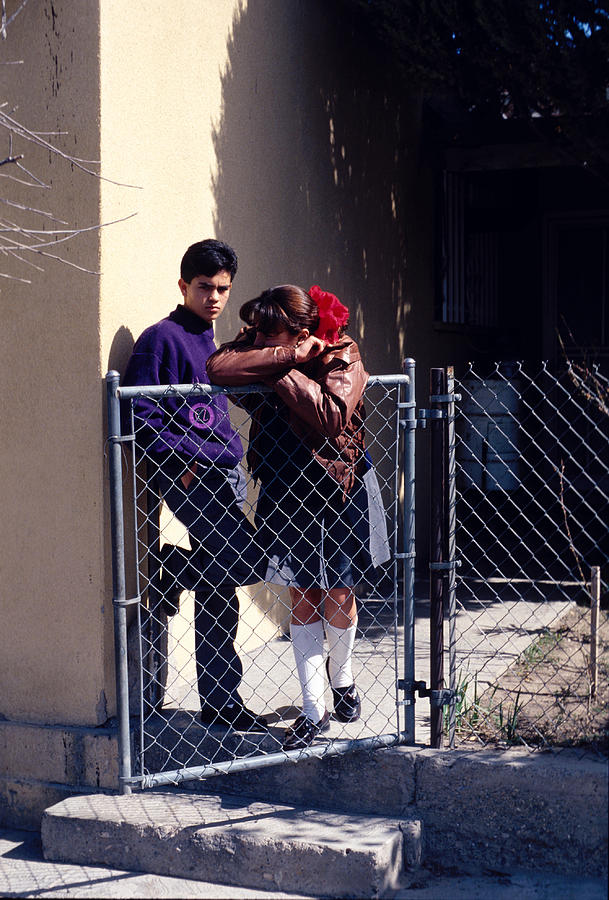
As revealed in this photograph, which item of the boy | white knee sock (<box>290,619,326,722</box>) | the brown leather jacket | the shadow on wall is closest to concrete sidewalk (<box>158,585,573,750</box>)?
white knee sock (<box>290,619,326,722</box>)

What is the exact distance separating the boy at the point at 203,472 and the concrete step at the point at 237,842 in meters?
0.37

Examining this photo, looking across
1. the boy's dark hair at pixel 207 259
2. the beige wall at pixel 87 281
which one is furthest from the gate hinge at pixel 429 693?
the boy's dark hair at pixel 207 259

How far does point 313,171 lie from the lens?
5449mm

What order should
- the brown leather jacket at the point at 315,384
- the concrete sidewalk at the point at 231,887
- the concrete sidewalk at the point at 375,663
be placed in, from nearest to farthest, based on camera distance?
1. the concrete sidewalk at the point at 231,887
2. the brown leather jacket at the point at 315,384
3. the concrete sidewalk at the point at 375,663

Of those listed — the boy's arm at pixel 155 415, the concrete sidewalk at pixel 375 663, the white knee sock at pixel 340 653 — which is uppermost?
the boy's arm at pixel 155 415

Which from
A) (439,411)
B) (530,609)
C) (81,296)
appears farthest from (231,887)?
(530,609)

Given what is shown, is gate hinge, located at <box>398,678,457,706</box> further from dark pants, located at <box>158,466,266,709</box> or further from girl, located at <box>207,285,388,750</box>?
dark pants, located at <box>158,466,266,709</box>

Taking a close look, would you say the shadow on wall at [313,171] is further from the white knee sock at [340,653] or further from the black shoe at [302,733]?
the black shoe at [302,733]

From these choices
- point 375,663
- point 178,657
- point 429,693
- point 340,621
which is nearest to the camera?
point 429,693

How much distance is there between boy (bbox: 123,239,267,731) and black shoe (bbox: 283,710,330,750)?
16 centimetres

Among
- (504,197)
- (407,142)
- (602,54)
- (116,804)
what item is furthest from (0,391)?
(504,197)

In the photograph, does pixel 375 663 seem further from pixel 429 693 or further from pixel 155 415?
A: pixel 155 415

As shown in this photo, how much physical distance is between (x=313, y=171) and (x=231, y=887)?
376 cm

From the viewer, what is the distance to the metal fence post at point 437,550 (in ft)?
→ 11.0
